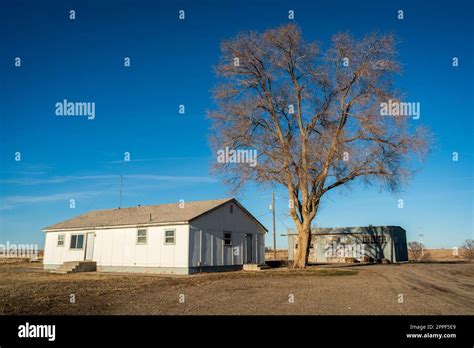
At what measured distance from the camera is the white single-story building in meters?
24.9

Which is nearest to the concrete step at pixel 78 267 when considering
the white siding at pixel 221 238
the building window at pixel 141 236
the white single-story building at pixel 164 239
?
the white single-story building at pixel 164 239

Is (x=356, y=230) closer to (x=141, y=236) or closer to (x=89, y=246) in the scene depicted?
(x=141, y=236)

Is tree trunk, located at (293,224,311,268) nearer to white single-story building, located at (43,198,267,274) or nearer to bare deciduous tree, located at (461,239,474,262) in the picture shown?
white single-story building, located at (43,198,267,274)

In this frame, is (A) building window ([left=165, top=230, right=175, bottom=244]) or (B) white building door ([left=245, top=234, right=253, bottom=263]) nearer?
(A) building window ([left=165, top=230, right=175, bottom=244])

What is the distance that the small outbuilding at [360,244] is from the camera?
1610 inches

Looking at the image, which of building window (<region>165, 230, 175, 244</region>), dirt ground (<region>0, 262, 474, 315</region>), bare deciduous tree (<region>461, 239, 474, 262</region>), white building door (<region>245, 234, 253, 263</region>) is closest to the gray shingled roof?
building window (<region>165, 230, 175, 244</region>)

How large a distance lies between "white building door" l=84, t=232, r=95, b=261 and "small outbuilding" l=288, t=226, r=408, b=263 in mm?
23356

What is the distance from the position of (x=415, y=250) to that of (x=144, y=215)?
1759 inches

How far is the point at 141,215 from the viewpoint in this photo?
29328 millimetres

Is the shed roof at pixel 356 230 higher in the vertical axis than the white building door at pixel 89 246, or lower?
higher

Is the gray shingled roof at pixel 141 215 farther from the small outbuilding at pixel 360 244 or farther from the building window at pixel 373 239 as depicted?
the building window at pixel 373 239

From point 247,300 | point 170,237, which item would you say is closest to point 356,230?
point 170,237

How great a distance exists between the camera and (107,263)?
28.3 m

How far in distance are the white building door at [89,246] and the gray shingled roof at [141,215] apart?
2.60ft
